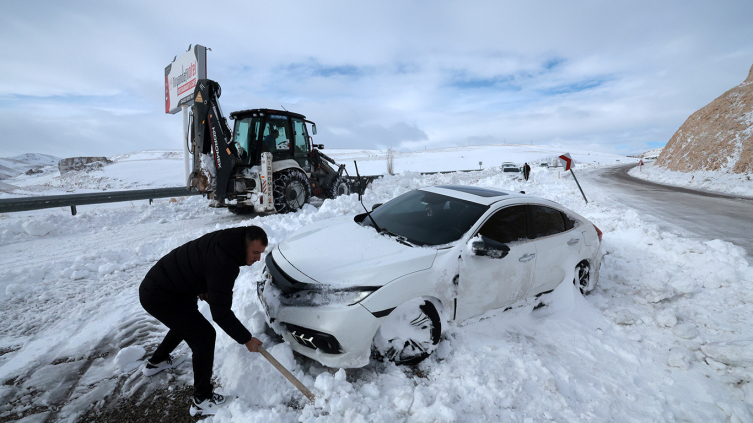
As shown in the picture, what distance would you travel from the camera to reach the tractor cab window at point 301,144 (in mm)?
9953

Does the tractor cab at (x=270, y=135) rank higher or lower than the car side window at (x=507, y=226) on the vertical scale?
higher

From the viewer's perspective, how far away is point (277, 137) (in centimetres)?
945

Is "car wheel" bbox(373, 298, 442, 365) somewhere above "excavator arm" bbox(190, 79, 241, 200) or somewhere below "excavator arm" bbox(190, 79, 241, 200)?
below

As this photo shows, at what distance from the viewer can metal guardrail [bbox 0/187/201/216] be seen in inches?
316

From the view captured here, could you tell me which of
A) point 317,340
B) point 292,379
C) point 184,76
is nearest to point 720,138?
point 317,340

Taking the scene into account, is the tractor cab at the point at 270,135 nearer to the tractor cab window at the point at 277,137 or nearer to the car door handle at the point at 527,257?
the tractor cab window at the point at 277,137

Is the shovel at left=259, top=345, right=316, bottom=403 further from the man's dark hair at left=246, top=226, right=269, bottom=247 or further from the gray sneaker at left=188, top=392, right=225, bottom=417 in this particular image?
the man's dark hair at left=246, top=226, right=269, bottom=247

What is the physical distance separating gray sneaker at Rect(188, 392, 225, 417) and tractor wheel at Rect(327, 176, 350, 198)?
8.73 m

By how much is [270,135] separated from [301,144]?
108 cm

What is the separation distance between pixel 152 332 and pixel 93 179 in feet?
97.7

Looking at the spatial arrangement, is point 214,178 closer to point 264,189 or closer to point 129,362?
point 264,189

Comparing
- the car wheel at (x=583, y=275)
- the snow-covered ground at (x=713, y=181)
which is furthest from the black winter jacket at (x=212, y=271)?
the snow-covered ground at (x=713, y=181)

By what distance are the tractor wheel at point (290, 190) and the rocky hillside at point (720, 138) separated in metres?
21.8

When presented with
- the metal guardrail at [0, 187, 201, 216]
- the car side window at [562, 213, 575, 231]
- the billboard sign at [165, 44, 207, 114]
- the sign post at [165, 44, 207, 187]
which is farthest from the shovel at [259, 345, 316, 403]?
the billboard sign at [165, 44, 207, 114]
